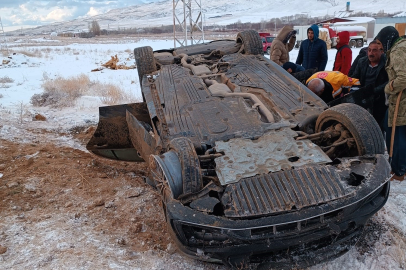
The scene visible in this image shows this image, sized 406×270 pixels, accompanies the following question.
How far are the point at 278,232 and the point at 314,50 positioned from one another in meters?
4.88

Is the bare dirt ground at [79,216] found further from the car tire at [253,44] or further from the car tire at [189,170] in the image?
the car tire at [253,44]

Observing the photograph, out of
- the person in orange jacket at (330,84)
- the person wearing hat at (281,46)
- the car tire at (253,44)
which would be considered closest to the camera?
the person in orange jacket at (330,84)

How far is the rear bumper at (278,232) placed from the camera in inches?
96.6

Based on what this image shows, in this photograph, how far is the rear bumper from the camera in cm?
245

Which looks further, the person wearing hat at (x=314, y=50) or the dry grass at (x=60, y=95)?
the dry grass at (x=60, y=95)

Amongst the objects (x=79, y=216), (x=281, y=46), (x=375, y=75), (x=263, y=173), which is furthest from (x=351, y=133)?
(x=281, y=46)

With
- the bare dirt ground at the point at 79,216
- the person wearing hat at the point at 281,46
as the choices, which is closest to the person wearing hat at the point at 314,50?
the person wearing hat at the point at 281,46

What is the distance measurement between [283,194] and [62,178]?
11.0 feet

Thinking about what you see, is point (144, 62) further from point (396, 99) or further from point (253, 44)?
point (396, 99)

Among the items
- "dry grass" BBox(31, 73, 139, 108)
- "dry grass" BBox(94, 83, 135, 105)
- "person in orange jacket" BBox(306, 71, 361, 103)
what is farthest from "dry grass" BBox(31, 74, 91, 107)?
"person in orange jacket" BBox(306, 71, 361, 103)

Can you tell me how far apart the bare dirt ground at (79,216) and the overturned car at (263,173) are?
1.79 ft

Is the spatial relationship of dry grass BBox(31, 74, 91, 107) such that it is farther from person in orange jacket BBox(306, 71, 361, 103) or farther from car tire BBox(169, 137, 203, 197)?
car tire BBox(169, 137, 203, 197)

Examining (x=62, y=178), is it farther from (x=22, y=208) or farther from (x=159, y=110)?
(x=159, y=110)

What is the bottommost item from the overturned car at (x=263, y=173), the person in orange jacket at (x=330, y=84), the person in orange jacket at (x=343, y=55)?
the overturned car at (x=263, y=173)
